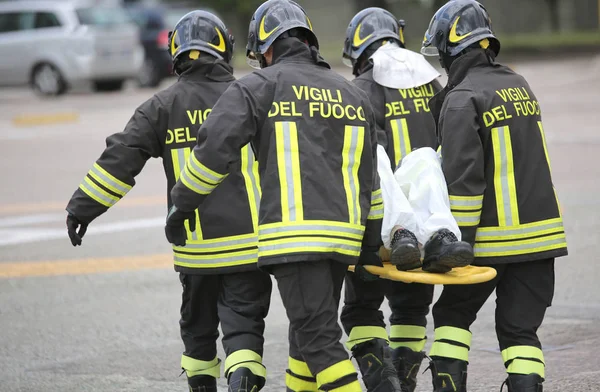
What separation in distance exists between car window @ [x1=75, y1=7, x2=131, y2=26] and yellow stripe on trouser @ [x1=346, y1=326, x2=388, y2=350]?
63.8ft

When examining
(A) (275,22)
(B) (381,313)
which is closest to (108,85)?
(B) (381,313)

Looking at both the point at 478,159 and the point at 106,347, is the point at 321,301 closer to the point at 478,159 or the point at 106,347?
the point at 478,159

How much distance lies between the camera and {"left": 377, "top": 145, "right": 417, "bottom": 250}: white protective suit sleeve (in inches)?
198

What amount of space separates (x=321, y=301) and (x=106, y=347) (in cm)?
265

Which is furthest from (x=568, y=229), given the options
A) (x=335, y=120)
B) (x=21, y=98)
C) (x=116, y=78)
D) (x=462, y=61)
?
(x=21, y=98)

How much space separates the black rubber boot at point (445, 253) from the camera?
4.77 meters

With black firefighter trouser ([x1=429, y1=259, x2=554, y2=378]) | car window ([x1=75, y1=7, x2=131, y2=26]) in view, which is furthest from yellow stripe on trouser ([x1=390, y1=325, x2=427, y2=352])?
car window ([x1=75, y1=7, x2=131, y2=26])

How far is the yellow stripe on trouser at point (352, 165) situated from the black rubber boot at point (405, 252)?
0.74 feet

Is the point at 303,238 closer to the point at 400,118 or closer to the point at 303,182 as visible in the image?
the point at 303,182

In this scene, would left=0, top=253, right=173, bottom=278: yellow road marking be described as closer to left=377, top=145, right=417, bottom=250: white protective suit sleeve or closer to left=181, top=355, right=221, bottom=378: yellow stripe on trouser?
left=181, top=355, right=221, bottom=378: yellow stripe on trouser

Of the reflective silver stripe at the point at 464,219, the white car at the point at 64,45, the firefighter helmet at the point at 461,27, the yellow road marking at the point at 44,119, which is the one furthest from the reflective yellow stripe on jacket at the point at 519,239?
the white car at the point at 64,45

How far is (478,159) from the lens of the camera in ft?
16.4

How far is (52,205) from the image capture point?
40.0ft

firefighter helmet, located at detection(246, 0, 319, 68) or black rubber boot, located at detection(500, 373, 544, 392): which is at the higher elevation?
firefighter helmet, located at detection(246, 0, 319, 68)
